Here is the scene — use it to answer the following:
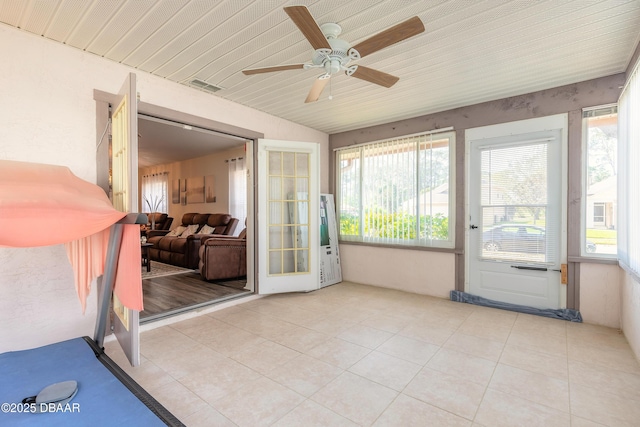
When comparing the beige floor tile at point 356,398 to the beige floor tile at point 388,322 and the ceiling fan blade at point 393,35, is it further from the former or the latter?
the ceiling fan blade at point 393,35

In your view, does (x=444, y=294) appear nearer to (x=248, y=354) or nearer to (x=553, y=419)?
(x=553, y=419)

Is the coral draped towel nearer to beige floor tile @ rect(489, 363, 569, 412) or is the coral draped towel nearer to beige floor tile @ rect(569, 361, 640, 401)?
beige floor tile @ rect(489, 363, 569, 412)

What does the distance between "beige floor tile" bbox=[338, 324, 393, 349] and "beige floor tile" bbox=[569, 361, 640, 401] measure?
136 centimetres

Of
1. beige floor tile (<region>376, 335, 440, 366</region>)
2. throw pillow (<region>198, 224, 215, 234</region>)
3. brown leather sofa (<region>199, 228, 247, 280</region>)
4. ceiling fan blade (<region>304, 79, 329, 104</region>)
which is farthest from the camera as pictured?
throw pillow (<region>198, 224, 215, 234</region>)

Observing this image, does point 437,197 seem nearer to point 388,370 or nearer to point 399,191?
point 399,191

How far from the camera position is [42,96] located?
236cm

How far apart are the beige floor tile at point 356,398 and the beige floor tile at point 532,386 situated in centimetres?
76

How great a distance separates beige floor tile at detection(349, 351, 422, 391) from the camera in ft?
6.86

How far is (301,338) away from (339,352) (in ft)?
1.40

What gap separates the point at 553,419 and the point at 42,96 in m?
4.10

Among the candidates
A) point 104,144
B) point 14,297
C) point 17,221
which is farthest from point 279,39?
point 14,297

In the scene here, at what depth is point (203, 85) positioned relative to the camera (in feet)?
10.7

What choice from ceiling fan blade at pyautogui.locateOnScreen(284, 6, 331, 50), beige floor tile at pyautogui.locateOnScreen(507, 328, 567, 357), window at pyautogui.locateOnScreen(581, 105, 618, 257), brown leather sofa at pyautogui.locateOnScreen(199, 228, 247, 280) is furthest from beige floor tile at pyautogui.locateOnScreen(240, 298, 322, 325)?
window at pyautogui.locateOnScreen(581, 105, 618, 257)

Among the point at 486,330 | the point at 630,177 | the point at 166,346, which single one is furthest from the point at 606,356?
the point at 166,346
